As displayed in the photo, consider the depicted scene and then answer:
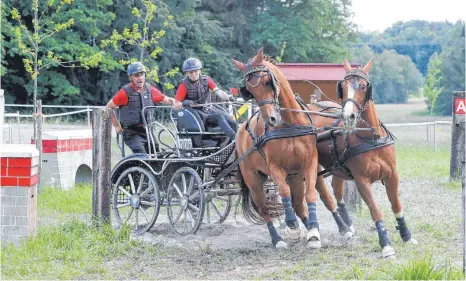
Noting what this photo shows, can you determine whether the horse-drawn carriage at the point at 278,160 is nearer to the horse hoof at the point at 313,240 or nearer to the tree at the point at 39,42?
the horse hoof at the point at 313,240

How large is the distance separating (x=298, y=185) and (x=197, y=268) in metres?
1.75

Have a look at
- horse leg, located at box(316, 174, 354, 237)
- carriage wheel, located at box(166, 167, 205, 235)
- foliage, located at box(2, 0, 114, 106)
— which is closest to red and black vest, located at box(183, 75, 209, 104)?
carriage wheel, located at box(166, 167, 205, 235)

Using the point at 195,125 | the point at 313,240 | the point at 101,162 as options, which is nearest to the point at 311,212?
the point at 313,240

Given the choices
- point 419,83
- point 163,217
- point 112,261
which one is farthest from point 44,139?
point 419,83

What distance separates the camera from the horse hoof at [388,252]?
293 inches

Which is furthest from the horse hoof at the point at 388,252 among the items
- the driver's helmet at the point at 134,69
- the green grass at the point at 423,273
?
the driver's helmet at the point at 134,69

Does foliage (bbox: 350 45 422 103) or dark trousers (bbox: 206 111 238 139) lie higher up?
foliage (bbox: 350 45 422 103)

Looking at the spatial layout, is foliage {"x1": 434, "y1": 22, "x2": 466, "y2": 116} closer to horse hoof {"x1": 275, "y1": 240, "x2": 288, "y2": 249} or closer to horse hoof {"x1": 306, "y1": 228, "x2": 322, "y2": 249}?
horse hoof {"x1": 275, "y1": 240, "x2": 288, "y2": 249}

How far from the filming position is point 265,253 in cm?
805

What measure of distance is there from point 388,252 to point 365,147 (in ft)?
3.60

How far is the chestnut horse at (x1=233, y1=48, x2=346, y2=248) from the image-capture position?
25.6 feet

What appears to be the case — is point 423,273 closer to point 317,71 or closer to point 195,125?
point 195,125

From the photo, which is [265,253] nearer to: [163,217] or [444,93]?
→ [163,217]

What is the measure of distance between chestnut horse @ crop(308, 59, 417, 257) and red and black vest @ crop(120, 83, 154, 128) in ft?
9.18
